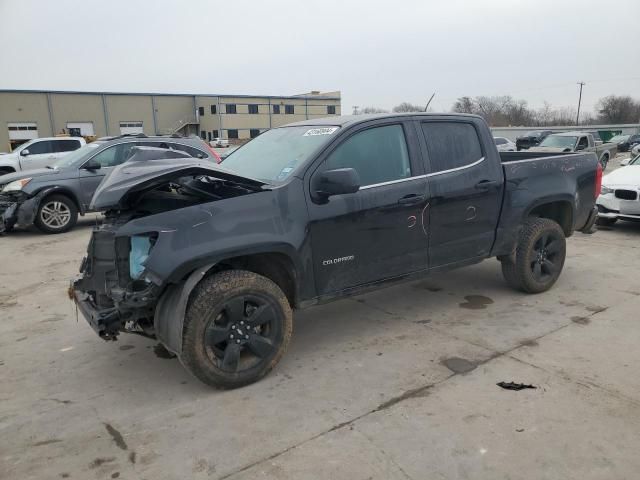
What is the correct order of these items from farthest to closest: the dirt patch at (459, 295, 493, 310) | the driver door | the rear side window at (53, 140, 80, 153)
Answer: the rear side window at (53, 140, 80, 153)
the driver door
the dirt patch at (459, 295, 493, 310)

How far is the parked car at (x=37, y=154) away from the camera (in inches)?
621

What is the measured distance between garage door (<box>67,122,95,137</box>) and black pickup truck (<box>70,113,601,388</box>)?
56892 millimetres

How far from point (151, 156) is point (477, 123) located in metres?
3.07

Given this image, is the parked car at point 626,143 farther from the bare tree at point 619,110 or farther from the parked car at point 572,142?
the bare tree at point 619,110

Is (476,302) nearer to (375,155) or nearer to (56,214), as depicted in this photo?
(375,155)

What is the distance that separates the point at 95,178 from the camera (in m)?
9.95

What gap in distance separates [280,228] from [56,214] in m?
7.80

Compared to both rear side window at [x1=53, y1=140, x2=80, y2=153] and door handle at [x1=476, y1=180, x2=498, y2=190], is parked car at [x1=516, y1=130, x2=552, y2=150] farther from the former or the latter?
rear side window at [x1=53, y1=140, x2=80, y2=153]

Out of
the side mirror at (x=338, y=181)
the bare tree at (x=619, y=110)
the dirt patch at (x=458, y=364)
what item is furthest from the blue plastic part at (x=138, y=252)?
the bare tree at (x=619, y=110)

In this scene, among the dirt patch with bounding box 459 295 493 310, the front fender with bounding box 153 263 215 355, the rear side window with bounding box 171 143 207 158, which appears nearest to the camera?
the front fender with bounding box 153 263 215 355

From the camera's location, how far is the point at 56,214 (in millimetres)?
9734

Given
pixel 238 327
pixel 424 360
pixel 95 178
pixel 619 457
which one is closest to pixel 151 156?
pixel 238 327

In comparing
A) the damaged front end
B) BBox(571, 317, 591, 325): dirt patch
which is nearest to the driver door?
the damaged front end

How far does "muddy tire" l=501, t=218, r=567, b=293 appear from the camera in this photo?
17.0 feet
